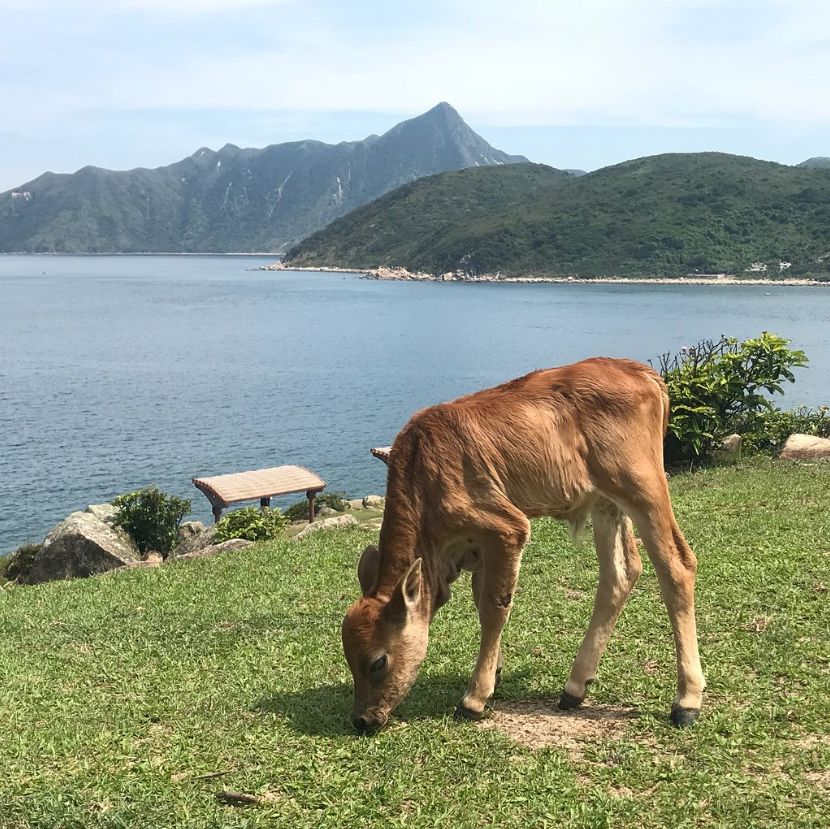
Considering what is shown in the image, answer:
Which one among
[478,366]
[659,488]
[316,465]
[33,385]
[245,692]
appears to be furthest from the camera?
[478,366]

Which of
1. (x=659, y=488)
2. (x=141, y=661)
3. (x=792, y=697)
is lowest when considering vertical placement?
(x=141, y=661)

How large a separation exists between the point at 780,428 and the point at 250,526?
11.4m

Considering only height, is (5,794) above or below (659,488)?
below

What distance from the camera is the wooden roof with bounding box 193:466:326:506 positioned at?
66.5 feet

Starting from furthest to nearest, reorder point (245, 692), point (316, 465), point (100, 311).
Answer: point (100, 311) < point (316, 465) < point (245, 692)

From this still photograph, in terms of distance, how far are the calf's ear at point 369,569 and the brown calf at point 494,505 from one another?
0.01 metres

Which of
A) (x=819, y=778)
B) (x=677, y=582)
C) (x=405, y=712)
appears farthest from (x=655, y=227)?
(x=819, y=778)

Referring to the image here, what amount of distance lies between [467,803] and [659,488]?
2.32 meters

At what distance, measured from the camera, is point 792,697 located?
605 centimetres

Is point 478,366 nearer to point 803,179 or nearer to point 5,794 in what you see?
point 5,794

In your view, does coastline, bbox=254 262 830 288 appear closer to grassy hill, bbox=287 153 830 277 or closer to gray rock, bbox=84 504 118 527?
grassy hill, bbox=287 153 830 277

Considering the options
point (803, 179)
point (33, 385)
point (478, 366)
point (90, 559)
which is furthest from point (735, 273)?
point (90, 559)

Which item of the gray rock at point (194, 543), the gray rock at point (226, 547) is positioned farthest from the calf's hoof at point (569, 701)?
the gray rock at point (194, 543)

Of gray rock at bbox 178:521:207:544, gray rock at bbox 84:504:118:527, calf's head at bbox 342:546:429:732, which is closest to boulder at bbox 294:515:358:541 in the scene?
gray rock at bbox 178:521:207:544
